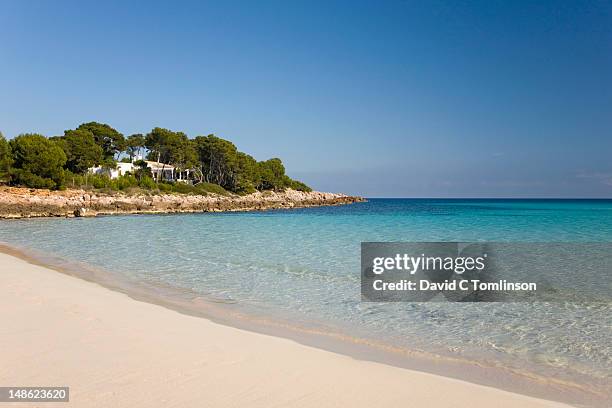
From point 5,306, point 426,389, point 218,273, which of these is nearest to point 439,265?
point 218,273

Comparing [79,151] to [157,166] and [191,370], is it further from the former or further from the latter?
[191,370]

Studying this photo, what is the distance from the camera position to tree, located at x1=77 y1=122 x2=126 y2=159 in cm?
6688

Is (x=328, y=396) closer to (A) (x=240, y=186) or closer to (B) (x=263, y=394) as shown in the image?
(B) (x=263, y=394)

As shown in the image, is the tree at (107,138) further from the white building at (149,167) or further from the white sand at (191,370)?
the white sand at (191,370)

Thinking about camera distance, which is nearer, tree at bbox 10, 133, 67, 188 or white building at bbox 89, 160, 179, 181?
tree at bbox 10, 133, 67, 188

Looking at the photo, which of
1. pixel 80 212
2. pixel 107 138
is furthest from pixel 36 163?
pixel 107 138

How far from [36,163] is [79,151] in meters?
11.2

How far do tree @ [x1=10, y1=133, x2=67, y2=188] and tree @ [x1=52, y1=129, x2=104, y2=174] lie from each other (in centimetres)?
844

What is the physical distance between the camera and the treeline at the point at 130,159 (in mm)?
48250

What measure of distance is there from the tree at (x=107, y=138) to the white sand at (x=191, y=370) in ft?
221

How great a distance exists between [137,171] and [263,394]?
72525mm

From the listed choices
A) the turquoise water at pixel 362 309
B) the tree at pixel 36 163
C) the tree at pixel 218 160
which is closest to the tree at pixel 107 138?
the tree at pixel 218 160

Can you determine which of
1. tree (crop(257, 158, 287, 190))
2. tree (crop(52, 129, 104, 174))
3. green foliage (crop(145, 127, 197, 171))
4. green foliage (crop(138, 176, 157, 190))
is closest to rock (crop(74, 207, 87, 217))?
green foliage (crop(138, 176, 157, 190))

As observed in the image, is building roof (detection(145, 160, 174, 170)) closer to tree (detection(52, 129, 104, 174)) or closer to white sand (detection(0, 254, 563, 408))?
tree (detection(52, 129, 104, 174))
